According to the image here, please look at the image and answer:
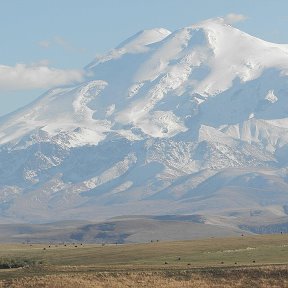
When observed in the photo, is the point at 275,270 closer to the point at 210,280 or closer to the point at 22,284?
the point at 210,280

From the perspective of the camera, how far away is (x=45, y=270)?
9838 centimetres

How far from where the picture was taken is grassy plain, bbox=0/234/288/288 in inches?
3420

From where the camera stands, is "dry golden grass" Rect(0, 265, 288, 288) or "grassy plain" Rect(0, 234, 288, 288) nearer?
"dry golden grass" Rect(0, 265, 288, 288)

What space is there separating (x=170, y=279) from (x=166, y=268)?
825 cm

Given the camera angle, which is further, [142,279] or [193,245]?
[193,245]

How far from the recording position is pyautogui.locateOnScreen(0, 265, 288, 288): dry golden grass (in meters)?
85.9

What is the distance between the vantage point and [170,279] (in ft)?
291

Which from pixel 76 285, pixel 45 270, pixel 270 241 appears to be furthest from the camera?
pixel 270 241

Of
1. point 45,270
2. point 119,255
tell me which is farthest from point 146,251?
point 45,270

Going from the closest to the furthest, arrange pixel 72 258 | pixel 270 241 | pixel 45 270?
1. pixel 45 270
2. pixel 72 258
3. pixel 270 241

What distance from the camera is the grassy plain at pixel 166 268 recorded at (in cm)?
8688

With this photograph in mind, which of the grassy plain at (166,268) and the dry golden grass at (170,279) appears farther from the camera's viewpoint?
the grassy plain at (166,268)

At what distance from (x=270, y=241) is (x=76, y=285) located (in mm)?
53930

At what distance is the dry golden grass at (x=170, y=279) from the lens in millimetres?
85875
